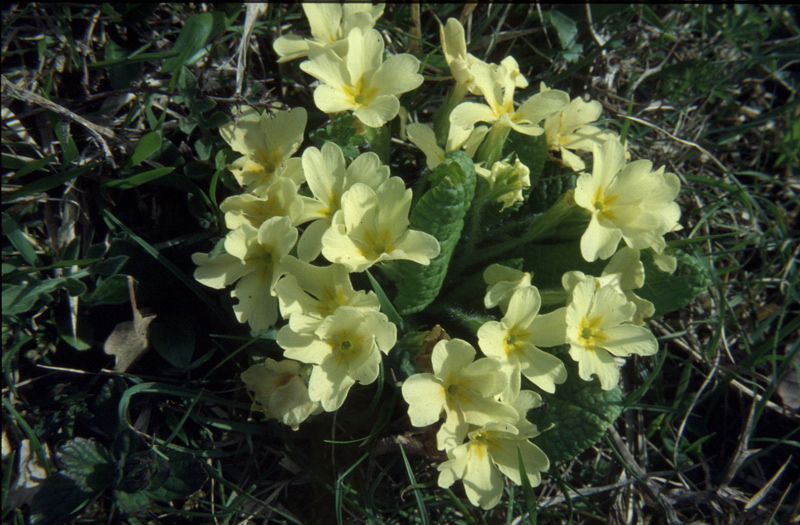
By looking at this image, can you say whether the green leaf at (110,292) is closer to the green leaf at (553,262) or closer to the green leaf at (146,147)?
the green leaf at (146,147)

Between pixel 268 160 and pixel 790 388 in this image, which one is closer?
pixel 268 160

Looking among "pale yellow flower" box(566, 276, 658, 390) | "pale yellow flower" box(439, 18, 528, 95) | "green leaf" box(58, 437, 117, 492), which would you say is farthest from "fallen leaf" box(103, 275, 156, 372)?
"pale yellow flower" box(566, 276, 658, 390)

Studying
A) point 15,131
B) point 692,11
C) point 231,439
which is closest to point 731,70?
point 692,11

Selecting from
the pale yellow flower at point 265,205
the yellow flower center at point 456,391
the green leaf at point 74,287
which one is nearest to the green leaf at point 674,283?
the yellow flower center at point 456,391

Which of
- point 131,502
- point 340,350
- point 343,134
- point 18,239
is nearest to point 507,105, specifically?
point 343,134

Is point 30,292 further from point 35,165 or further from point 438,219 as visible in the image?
point 438,219
